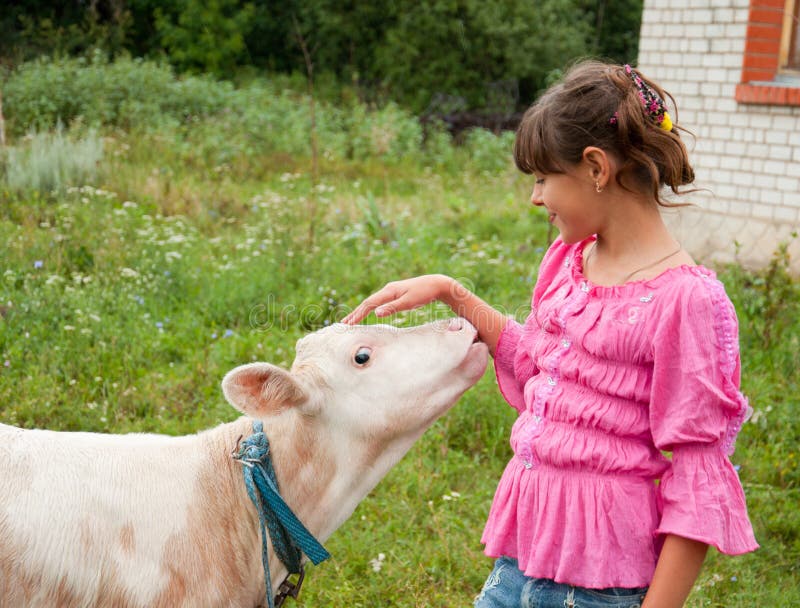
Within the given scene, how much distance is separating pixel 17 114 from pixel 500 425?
402 inches

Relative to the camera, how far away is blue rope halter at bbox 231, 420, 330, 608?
229 cm

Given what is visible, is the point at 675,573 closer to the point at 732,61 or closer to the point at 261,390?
the point at 261,390

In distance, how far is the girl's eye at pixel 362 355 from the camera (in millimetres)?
2486

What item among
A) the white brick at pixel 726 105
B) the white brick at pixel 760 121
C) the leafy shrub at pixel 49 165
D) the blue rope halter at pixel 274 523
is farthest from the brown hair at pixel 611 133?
the white brick at pixel 726 105

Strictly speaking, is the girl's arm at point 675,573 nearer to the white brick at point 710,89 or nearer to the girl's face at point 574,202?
the girl's face at point 574,202

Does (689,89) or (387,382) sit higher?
(689,89)

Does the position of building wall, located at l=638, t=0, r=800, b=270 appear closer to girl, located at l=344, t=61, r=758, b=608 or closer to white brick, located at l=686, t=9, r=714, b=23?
white brick, located at l=686, t=9, r=714, b=23

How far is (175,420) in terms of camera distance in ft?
13.9

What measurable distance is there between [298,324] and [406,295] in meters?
3.22

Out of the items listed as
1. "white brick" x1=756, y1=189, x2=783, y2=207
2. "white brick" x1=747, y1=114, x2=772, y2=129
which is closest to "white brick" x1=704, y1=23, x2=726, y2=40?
"white brick" x1=747, y1=114, x2=772, y2=129

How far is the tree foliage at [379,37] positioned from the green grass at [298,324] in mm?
12733

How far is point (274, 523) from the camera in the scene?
2311mm

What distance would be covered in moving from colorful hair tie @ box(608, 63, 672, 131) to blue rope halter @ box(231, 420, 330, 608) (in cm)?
124

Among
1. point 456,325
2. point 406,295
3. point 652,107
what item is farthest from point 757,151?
point 652,107
